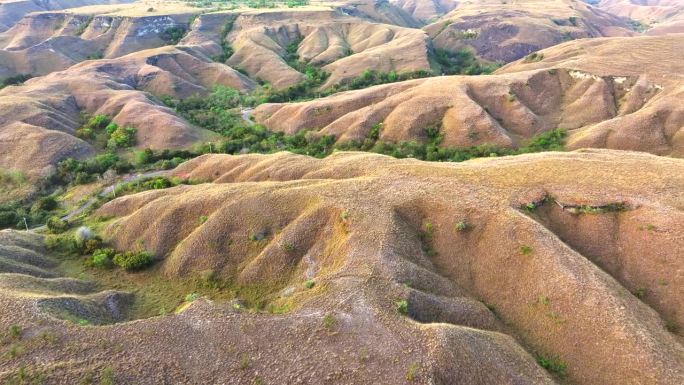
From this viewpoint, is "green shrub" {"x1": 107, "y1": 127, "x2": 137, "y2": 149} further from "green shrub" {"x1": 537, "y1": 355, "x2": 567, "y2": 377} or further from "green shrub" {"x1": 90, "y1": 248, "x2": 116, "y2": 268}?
"green shrub" {"x1": 537, "y1": 355, "x2": 567, "y2": 377}

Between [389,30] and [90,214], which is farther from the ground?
[90,214]

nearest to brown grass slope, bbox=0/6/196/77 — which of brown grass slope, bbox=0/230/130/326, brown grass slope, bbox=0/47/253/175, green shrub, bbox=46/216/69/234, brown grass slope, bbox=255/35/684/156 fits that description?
brown grass slope, bbox=0/47/253/175

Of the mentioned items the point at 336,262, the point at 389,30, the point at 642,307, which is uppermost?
the point at 336,262

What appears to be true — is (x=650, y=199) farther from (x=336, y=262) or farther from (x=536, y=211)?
(x=336, y=262)

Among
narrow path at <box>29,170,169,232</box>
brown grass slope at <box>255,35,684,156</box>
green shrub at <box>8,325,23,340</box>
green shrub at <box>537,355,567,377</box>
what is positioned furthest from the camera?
brown grass slope at <box>255,35,684,156</box>

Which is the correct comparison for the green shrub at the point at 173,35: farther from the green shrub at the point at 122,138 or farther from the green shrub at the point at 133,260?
the green shrub at the point at 133,260

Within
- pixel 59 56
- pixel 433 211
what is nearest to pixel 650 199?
pixel 433 211

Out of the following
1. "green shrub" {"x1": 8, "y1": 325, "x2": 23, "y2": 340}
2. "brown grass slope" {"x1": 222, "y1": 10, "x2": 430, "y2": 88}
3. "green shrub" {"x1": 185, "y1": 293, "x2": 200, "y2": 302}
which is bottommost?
"brown grass slope" {"x1": 222, "y1": 10, "x2": 430, "y2": 88}
